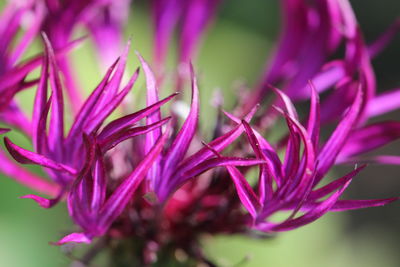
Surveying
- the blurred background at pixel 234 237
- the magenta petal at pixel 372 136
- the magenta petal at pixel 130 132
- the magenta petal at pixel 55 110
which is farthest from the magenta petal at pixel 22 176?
the magenta petal at pixel 372 136

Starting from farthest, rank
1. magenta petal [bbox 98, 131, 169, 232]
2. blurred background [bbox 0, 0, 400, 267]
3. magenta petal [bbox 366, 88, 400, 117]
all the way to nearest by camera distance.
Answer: blurred background [bbox 0, 0, 400, 267], magenta petal [bbox 366, 88, 400, 117], magenta petal [bbox 98, 131, 169, 232]

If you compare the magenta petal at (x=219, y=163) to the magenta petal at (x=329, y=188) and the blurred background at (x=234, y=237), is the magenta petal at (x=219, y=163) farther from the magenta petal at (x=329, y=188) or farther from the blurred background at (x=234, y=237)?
the blurred background at (x=234, y=237)

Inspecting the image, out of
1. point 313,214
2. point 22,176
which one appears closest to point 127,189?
point 313,214

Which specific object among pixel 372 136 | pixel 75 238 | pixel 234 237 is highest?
pixel 372 136

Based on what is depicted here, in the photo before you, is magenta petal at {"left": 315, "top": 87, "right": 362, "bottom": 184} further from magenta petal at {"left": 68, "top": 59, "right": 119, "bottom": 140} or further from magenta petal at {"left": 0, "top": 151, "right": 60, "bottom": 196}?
magenta petal at {"left": 0, "top": 151, "right": 60, "bottom": 196}

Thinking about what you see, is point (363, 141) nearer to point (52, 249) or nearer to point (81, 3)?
point (81, 3)

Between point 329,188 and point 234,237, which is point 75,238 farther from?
point 234,237

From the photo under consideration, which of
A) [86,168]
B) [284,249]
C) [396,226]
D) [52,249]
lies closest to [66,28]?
[86,168]

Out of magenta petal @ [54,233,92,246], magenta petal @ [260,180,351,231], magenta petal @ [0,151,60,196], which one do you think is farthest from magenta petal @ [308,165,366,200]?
magenta petal @ [0,151,60,196]
